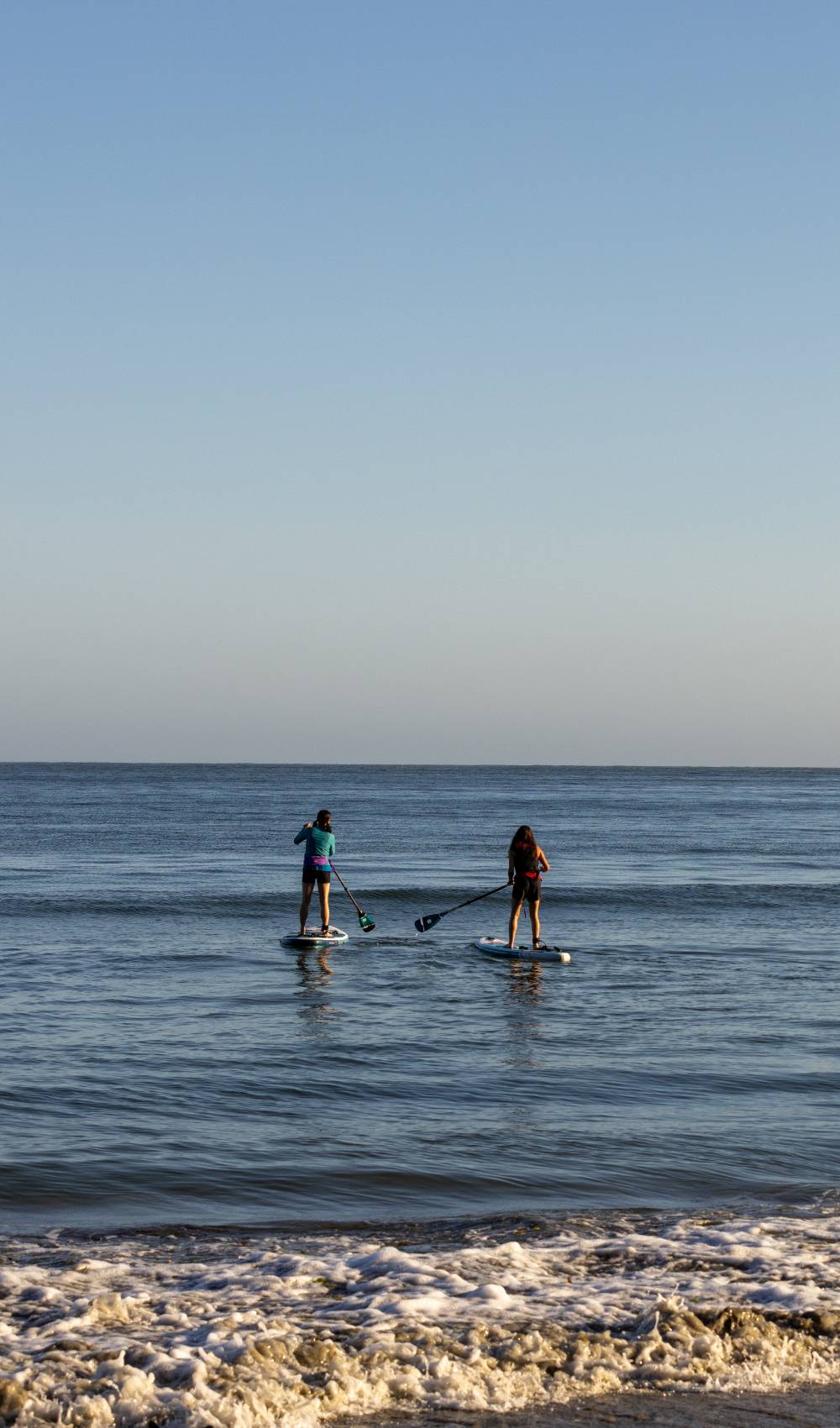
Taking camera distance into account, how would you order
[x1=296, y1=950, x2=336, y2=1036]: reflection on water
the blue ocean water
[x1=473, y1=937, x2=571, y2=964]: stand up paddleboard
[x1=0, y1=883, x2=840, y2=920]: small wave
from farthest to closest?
[x1=0, y1=883, x2=840, y2=920]: small wave → [x1=473, y1=937, x2=571, y2=964]: stand up paddleboard → [x1=296, y1=950, x2=336, y2=1036]: reflection on water → the blue ocean water

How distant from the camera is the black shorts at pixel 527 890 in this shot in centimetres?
1942

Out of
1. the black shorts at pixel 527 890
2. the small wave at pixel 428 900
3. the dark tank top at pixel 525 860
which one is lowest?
the small wave at pixel 428 900

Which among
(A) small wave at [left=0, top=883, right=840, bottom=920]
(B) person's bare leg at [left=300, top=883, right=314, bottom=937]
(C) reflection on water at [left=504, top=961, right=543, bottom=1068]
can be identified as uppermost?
(B) person's bare leg at [left=300, top=883, right=314, bottom=937]

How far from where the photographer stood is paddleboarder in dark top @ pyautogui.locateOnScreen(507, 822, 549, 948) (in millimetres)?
19219

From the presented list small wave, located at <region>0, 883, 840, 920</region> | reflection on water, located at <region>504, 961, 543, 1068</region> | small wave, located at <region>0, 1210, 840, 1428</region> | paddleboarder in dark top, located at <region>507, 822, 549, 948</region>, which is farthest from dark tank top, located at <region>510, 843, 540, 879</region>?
small wave, located at <region>0, 1210, 840, 1428</region>

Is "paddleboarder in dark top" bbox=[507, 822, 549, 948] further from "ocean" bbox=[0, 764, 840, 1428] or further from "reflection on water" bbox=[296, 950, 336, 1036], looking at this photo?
"reflection on water" bbox=[296, 950, 336, 1036]

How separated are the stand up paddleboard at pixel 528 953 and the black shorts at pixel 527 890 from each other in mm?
704

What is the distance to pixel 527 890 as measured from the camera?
1948 centimetres

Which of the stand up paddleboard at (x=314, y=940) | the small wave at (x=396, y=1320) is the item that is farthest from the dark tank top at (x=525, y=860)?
the small wave at (x=396, y=1320)

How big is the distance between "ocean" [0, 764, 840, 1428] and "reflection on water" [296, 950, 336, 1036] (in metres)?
0.07

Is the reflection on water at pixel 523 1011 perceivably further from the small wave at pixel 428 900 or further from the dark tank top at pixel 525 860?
the small wave at pixel 428 900

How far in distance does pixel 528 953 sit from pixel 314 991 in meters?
3.96

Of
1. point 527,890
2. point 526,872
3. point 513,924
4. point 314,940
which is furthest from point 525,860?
point 314,940

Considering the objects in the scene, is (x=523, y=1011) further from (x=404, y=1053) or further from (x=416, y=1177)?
(x=416, y=1177)
